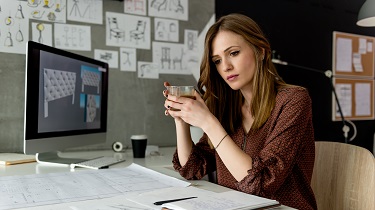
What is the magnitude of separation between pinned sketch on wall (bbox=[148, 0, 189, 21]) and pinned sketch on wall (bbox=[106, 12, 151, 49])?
75 millimetres

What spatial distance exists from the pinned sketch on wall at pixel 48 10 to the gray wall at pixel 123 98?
0.11m

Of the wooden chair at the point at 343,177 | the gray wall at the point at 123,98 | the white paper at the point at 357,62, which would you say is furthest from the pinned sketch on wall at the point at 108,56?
the white paper at the point at 357,62

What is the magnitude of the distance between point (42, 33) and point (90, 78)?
44 centimetres

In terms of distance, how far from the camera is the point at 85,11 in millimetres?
2059

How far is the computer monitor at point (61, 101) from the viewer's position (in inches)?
53.3

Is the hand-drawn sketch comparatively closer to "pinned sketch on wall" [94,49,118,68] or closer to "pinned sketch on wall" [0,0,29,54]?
"pinned sketch on wall" [94,49,118,68]

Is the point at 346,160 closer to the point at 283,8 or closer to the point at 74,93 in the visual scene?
the point at 74,93

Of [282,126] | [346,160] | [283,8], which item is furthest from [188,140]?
[283,8]

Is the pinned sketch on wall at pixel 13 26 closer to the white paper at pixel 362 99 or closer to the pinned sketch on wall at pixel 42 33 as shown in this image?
the pinned sketch on wall at pixel 42 33

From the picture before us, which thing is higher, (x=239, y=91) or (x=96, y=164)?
(x=239, y=91)

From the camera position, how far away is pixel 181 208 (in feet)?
2.49

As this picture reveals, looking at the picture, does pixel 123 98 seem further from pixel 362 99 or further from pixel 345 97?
pixel 362 99

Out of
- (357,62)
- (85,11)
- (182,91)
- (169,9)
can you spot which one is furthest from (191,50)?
(357,62)

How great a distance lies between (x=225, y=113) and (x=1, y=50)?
1.19m
